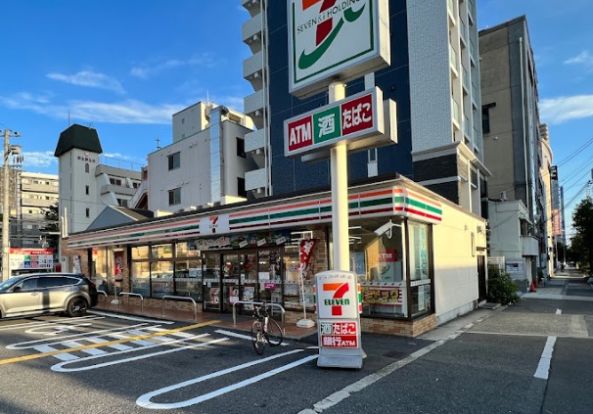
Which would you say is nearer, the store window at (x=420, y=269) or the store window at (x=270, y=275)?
the store window at (x=420, y=269)

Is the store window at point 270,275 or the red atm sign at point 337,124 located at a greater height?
the red atm sign at point 337,124

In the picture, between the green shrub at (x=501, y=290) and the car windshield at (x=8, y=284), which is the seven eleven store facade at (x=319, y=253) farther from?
the car windshield at (x=8, y=284)

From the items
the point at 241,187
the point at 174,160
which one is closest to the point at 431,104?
the point at 241,187

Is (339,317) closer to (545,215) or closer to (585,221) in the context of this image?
(585,221)

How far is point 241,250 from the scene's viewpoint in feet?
45.4

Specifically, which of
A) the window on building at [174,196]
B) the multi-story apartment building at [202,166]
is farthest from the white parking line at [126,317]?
the window on building at [174,196]

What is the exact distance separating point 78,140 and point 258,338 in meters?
53.8

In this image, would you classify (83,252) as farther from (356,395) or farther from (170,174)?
(356,395)

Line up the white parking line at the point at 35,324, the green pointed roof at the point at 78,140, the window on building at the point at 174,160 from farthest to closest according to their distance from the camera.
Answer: the green pointed roof at the point at 78,140
the window on building at the point at 174,160
the white parking line at the point at 35,324

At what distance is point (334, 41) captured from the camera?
8414 millimetres

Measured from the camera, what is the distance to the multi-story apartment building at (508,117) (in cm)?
3108

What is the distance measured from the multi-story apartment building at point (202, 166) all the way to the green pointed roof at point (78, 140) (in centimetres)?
1919

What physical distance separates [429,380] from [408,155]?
17.0m

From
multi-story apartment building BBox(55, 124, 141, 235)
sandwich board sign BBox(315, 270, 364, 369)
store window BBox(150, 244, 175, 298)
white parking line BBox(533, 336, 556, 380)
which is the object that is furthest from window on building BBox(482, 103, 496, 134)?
multi-story apartment building BBox(55, 124, 141, 235)
